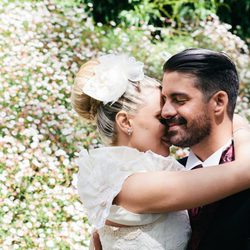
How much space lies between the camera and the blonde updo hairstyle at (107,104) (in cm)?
239

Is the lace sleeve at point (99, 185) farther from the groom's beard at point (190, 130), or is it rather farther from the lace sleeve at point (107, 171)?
the groom's beard at point (190, 130)

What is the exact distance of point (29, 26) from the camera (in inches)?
264

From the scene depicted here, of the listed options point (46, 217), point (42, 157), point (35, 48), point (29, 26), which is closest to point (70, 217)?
point (46, 217)

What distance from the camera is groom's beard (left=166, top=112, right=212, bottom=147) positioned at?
218cm

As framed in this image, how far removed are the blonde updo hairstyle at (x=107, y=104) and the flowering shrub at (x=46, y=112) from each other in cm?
192

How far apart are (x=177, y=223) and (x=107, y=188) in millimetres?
289

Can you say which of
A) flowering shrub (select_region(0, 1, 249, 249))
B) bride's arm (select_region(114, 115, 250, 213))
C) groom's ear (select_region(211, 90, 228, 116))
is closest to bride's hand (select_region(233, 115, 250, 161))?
bride's arm (select_region(114, 115, 250, 213))

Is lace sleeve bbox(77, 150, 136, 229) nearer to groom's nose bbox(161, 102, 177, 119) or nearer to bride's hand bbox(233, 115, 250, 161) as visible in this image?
groom's nose bbox(161, 102, 177, 119)

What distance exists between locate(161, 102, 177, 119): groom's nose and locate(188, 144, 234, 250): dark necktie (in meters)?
0.23

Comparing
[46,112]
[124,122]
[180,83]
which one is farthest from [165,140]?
[46,112]

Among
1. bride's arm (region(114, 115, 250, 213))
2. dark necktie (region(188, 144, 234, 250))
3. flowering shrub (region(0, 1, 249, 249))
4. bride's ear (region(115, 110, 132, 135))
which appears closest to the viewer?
bride's arm (region(114, 115, 250, 213))

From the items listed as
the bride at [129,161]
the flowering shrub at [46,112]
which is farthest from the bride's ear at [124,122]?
the flowering shrub at [46,112]

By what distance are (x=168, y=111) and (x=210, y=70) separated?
8.1 inches

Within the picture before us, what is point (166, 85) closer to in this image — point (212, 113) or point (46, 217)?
point (212, 113)
